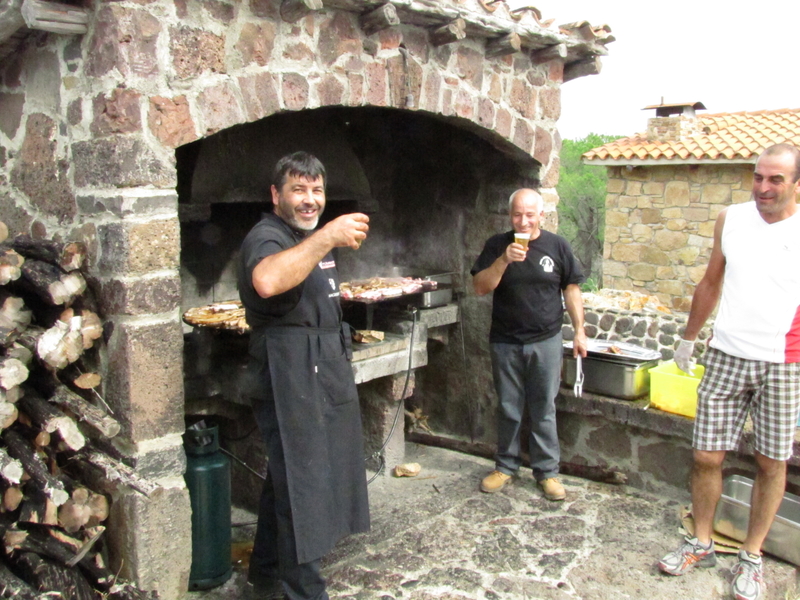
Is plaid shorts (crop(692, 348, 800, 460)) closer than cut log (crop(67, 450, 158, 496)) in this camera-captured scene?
No

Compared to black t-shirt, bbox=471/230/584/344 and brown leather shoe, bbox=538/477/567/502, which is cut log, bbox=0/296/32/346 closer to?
black t-shirt, bbox=471/230/584/344

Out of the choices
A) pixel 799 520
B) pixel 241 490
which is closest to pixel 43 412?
pixel 241 490

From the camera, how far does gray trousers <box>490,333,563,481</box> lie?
4555 mm

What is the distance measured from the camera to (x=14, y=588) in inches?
109

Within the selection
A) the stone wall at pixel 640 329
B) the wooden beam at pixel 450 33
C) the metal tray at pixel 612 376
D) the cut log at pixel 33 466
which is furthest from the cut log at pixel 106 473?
the stone wall at pixel 640 329

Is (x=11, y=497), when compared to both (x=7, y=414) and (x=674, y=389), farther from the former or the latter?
(x=674, y=389)

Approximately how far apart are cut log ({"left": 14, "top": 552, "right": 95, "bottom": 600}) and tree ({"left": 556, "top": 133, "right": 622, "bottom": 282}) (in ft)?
74.1

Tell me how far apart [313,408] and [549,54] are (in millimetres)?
3060

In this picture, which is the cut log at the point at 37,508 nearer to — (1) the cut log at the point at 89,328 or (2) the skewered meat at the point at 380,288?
(1) the cut log at the point at 89,328

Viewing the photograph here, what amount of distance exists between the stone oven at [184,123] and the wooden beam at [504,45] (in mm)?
10

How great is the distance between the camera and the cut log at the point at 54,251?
126 inches

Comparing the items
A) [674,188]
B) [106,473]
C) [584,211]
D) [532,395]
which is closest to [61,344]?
[106,473]

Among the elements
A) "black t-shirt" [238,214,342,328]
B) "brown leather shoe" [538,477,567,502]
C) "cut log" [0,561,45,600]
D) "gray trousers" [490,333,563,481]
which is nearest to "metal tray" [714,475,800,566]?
"brown leather shoe" [538,477,567,502]

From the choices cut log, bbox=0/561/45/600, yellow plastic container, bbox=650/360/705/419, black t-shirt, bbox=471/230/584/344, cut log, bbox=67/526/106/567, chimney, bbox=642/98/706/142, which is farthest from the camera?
chimney, bbox=642/98/706/142
